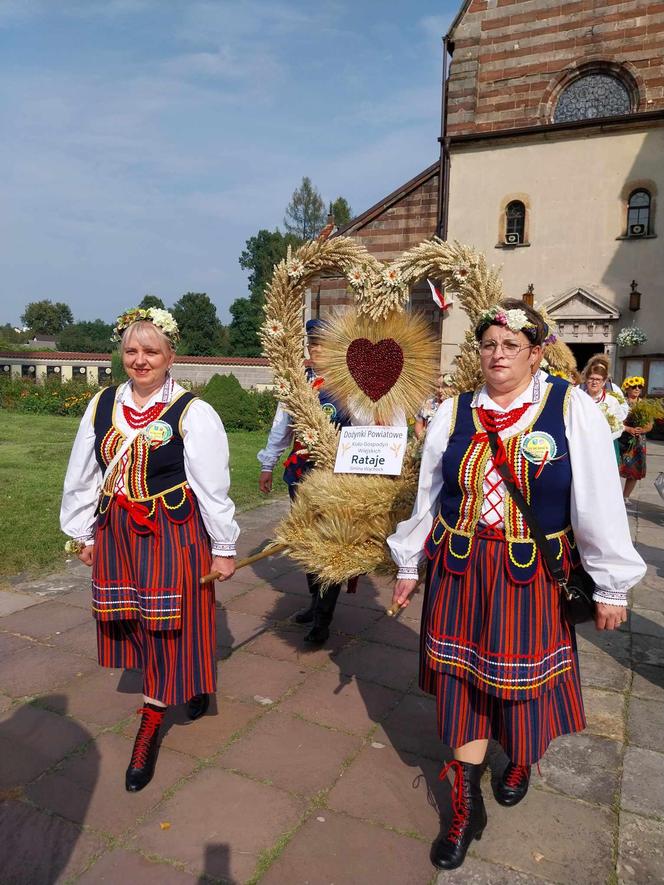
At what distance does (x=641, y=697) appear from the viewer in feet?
→ 11.5

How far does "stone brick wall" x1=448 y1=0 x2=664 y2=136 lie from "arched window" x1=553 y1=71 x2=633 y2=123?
0.32 m

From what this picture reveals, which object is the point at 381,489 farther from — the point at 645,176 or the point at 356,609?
the point at 645,176

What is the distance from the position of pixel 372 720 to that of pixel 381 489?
3.76ft

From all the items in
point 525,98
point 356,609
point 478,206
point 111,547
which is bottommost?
point 356,609

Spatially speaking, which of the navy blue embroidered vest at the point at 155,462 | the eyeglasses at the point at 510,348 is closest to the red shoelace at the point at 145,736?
the navy blue embroidered vest at the point at 155,462

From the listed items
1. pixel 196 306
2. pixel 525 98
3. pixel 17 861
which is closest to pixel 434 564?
pixel 17 861

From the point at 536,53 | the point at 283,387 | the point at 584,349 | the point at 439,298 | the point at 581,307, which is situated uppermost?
the point at 536,53

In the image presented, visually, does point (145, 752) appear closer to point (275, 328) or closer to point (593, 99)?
point (275, 328)

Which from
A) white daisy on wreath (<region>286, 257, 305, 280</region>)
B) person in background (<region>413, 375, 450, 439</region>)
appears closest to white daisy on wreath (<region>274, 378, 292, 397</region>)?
white daisy on wreath (<region>286, 257, 305, 280</region>)

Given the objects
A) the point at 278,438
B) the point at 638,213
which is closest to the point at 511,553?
the point at 278,438

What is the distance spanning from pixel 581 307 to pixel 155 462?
54.4 feet

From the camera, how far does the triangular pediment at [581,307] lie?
55.6 feet

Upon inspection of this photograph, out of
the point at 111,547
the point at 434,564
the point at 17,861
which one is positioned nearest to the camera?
the point at 17,861

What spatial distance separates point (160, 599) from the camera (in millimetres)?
2715
